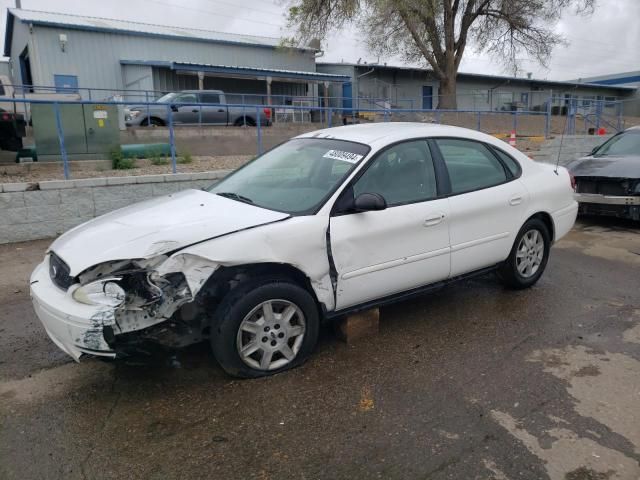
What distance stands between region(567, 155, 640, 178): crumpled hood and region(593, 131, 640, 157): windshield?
0.36 m

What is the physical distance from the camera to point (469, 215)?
4.20 m

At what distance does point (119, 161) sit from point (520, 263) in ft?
24.8

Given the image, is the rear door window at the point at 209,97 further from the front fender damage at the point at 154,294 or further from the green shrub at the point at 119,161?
the front fender damage at the point at 154,294

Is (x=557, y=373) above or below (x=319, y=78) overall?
below

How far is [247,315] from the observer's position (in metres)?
3.16

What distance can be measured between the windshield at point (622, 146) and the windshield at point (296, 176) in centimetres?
668

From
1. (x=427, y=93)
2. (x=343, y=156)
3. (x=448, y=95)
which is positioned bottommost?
(x=343, y=156)

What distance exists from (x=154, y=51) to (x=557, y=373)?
28.6 m

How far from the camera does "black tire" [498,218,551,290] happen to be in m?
4.77

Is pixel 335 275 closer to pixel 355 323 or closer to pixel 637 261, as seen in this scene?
pixel 355 323

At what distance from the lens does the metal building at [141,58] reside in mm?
24547

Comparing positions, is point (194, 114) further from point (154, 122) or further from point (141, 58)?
point (141, 58)

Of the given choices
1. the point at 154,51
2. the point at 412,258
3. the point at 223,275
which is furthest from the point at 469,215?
the point at 154,51

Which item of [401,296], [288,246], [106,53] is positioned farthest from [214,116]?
[288,246]
